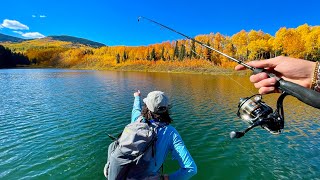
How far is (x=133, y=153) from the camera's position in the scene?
13.6ft

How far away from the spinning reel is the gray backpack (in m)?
1.56

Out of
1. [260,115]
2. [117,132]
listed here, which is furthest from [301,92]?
[117,132]

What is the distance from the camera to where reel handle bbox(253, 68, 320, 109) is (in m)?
2.08

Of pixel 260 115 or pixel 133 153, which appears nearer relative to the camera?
pixel 260 115

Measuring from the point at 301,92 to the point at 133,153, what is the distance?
2863mm

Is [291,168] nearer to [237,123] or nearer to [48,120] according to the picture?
[237,123]

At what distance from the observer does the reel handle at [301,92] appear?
2.08 metres

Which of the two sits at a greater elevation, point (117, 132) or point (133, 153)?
point (133, 153)

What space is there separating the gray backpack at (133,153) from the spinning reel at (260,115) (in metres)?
1.56

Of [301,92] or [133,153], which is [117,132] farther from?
[301,92]

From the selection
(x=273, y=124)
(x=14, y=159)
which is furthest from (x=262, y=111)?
(x=14, y=159)

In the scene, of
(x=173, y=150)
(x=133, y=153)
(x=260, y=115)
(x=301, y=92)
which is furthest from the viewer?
(x=173, y=150)

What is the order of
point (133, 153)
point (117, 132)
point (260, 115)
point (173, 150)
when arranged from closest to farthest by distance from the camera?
point (260, 115) → point (133, 153) → point (173, 150) → point (117, 132)

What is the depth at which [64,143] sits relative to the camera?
13422 millimetres
